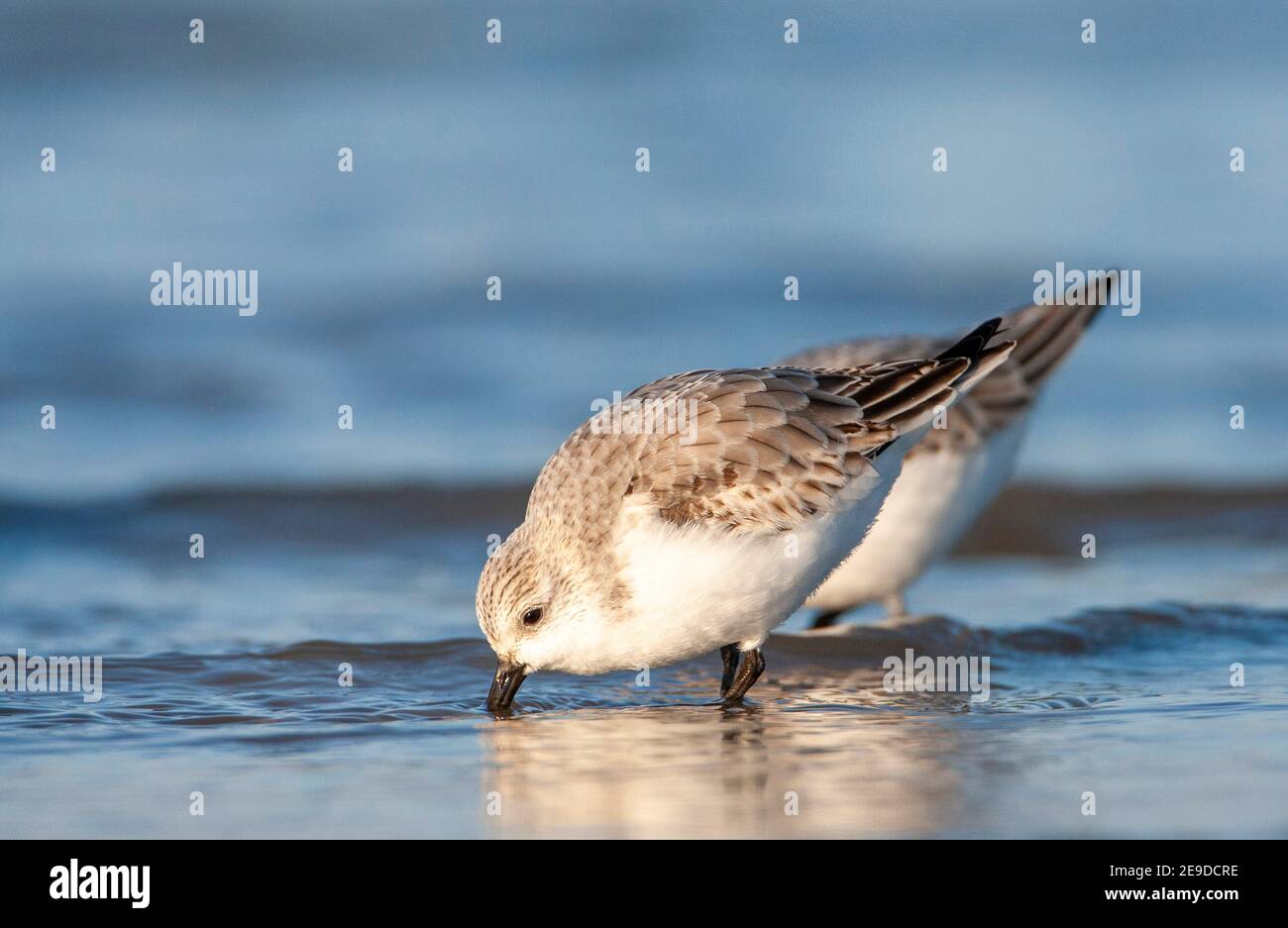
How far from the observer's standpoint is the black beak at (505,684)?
7262 mm

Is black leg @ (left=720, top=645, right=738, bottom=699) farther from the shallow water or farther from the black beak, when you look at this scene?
the black beak

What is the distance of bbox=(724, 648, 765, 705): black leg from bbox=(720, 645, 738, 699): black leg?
64 millimetres

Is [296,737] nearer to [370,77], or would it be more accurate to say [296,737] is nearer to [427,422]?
[427,422]

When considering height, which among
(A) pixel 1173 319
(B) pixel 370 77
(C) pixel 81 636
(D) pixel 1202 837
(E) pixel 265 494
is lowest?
(D) pixel 1202 837

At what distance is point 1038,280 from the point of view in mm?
15469

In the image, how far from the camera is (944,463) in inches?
362

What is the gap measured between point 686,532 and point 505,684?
3.58 ft

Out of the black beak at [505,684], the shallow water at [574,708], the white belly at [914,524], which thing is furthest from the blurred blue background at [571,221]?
the black beak at [505,684]

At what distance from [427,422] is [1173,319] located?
7.01 m

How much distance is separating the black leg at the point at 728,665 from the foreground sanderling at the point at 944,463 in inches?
44.5

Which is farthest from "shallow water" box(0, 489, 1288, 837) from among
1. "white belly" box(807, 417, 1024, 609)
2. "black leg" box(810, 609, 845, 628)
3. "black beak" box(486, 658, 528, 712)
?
"black leg" box(810, 609, 845, 628)

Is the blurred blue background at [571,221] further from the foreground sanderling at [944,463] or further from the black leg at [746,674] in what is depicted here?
the black leg at [746,674]

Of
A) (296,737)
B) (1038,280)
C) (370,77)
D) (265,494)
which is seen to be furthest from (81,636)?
(370,77)

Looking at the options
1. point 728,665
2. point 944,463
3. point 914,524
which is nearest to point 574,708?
point 728,665
